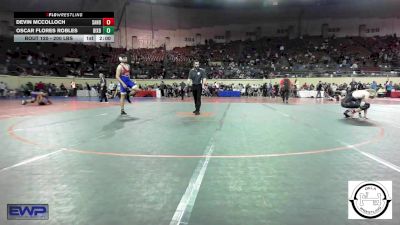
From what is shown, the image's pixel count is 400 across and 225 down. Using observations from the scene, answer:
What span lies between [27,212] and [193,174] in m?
1.74

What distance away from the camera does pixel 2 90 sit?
81.8 feet

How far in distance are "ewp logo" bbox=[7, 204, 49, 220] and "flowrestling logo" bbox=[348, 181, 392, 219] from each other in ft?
8.12

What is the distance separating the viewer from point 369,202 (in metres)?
2.83

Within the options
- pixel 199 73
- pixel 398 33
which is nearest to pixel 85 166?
pixel 199 73

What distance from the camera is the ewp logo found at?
8.82ft

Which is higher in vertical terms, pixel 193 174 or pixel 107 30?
pixel 107 30

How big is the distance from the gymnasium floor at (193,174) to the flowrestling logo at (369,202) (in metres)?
0.08

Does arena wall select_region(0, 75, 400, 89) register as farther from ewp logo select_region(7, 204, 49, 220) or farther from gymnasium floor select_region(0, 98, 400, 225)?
ewp logo select_region(7, 204, 49, 220)

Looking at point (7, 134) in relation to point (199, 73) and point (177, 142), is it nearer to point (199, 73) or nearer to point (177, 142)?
point (177, 142)

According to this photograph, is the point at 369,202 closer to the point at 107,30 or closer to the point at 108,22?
the point at 107,30

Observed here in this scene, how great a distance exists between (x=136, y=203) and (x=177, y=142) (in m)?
3.05
